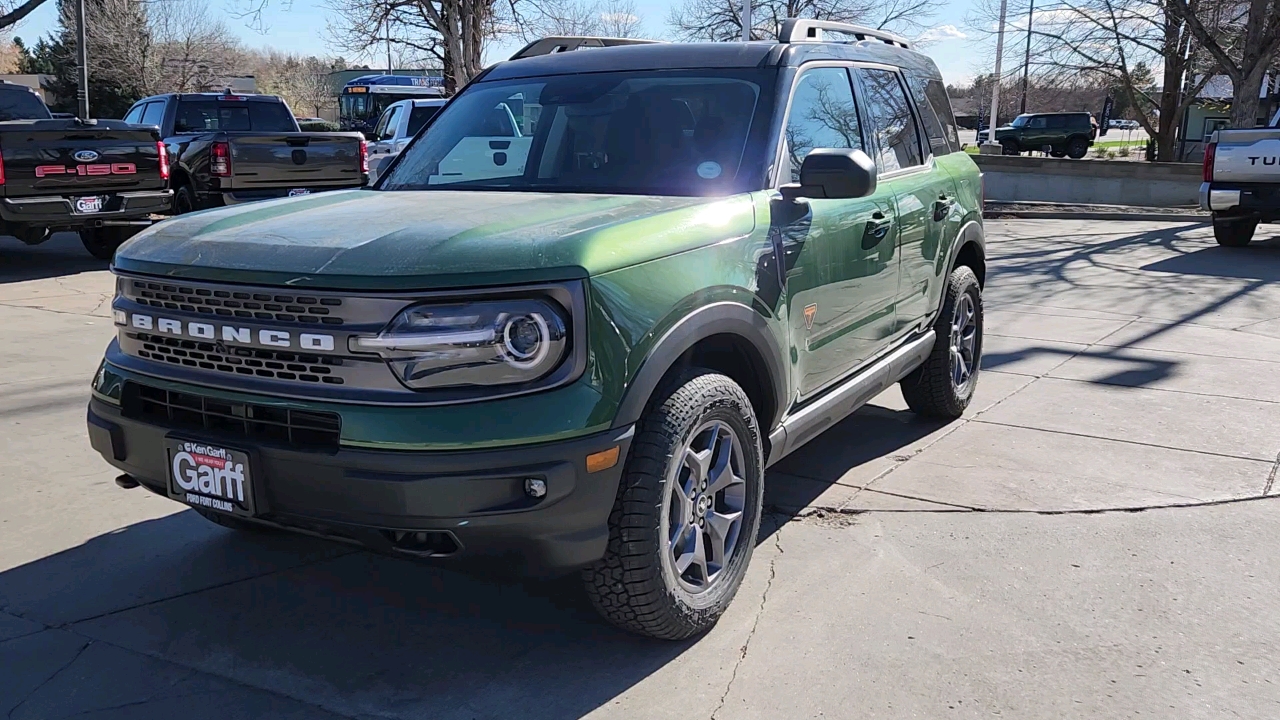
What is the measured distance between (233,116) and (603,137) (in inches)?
470

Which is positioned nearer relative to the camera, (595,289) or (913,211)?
(595,289)

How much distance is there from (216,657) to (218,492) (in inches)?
25.6

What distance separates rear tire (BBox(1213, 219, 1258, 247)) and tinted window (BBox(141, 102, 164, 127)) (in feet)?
45.5

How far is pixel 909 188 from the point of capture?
494 cm

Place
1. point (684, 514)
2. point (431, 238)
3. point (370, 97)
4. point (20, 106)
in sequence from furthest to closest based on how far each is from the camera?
point (370, 97) < point (20, 106) < point (684, 514) < point (431, 238)

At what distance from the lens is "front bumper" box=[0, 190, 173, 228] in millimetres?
10453

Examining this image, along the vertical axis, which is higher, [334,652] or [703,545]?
[703,545]

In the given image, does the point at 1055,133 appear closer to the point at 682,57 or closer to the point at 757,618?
the point at 682,57

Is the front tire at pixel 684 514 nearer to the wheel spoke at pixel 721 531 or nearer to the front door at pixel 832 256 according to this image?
the wheel spoke at pixel 721 531

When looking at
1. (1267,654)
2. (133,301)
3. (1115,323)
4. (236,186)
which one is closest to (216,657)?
(133,301)

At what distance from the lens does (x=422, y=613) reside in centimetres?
362

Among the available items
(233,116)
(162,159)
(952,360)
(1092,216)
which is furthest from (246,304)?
(1092,216)

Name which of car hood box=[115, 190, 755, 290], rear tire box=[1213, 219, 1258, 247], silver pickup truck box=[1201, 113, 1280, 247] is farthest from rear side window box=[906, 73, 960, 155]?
rear tire box=[1213, 219, 1258, 247]

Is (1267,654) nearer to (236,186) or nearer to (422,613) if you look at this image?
(422,613)
